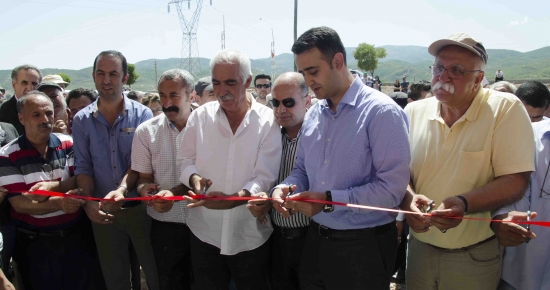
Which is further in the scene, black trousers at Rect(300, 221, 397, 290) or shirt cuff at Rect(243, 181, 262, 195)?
shirt cuff at Rect(243, 181, 262, 195)

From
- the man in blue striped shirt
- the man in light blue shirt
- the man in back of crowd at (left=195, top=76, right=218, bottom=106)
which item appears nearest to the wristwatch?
the man in blue striped shirt

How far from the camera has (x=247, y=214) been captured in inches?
130

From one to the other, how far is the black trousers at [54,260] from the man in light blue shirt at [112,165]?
0.59 ft

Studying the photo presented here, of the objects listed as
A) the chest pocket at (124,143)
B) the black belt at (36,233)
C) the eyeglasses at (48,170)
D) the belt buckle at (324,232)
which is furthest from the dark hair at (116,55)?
the belt buckle at (324,232)

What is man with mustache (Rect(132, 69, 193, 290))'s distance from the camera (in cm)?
368

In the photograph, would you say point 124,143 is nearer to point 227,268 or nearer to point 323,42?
point 227,268

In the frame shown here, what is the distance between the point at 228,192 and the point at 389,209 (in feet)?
4.77

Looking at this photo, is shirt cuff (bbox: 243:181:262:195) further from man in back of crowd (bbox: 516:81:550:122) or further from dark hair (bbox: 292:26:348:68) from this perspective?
man in back of crowd (bbox: 516:81:550:122)

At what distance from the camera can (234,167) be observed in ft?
10.8

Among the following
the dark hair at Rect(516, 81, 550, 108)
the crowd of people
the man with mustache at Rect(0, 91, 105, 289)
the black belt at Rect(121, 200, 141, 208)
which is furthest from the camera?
the dark hair at Rect(516, 81, 550, 108)

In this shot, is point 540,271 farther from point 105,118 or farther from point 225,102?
point 105,118

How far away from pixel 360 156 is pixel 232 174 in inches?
48.4

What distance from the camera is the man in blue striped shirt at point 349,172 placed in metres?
2.49

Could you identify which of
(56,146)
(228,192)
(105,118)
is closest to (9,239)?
(56,146)
